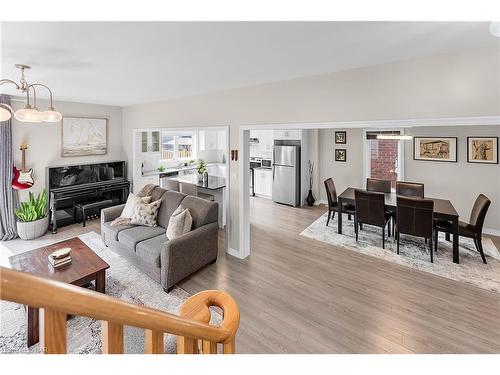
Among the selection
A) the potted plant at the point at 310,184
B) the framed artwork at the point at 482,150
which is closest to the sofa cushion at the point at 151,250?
the potted plant at the point at 310,184

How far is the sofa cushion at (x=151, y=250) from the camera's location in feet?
10.1

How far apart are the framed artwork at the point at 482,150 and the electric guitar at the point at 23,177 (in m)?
8.28

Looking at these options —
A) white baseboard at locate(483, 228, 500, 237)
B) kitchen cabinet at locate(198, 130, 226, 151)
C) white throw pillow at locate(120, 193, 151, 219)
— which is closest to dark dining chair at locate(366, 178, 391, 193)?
white baseboard at locate(483, 228, 500, 237)

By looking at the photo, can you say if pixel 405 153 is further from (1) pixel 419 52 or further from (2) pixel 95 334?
(2) pixel 95 334

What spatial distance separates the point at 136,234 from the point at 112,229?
1.81 ft

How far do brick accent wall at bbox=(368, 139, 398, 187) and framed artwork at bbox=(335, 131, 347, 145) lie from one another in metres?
0.63

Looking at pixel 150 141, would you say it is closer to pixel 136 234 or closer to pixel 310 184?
pixel 136 234

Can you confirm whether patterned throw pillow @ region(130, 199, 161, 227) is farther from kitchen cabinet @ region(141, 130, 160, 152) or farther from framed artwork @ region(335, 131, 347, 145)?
framed artwork @ region(335, 131, 347, 145)

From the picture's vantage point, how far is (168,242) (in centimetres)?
301

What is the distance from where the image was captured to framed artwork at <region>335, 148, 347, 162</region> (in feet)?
21.8

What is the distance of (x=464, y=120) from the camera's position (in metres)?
2.26

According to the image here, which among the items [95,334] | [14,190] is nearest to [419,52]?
[95,334]

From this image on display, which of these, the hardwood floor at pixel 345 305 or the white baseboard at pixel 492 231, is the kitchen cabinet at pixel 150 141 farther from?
the white baseboard at pixel 492 231
